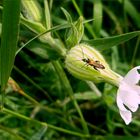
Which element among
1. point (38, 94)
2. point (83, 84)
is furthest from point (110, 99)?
point (38, 94)

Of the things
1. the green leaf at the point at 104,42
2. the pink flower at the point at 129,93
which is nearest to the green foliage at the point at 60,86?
the green leaf at the point at 104,42

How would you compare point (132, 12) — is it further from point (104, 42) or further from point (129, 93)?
point (129, 93)

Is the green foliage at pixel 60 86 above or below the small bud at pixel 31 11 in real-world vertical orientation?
below

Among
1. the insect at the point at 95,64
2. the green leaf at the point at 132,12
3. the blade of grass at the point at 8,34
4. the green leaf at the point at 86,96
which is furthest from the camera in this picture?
the green leaf at the point at 132,12

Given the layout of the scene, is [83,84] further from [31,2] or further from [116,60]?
[31,2]

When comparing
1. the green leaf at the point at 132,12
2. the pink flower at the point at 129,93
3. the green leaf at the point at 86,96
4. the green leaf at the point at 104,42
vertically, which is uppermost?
the green leaf at the point at 132,12

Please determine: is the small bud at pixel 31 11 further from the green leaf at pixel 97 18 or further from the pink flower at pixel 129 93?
the pink flower at pixel 129 93
